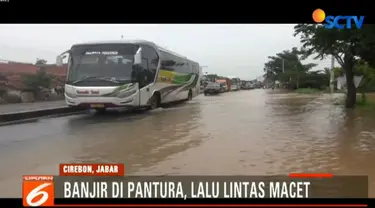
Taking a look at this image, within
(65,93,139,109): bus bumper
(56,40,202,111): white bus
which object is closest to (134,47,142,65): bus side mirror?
(56,40,202,111): white bus

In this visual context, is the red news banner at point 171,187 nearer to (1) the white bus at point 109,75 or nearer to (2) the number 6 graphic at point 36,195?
(2) the number 6 graphic at point 36,195

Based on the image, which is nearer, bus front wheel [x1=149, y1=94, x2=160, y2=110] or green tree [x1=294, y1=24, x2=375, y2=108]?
green tree [x1=294, y1=24, x2=375, y2=108]

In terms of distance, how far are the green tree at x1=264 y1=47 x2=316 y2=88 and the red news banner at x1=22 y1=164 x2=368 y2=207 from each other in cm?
3594

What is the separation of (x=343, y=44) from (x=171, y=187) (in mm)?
14739

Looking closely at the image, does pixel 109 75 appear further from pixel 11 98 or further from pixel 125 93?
pixel 11 98

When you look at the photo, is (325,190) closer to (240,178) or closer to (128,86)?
(240,178)

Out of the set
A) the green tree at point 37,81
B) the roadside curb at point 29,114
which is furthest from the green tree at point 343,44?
the green tree at point 37,81

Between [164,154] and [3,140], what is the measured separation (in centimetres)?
478

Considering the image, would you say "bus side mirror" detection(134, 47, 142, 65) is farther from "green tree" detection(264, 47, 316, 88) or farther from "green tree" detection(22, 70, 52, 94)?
"green tree" detection(264, 47, 316, 88)

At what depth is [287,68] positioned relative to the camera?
262 ft

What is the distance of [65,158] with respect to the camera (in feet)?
25.2

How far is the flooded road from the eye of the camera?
669cm
